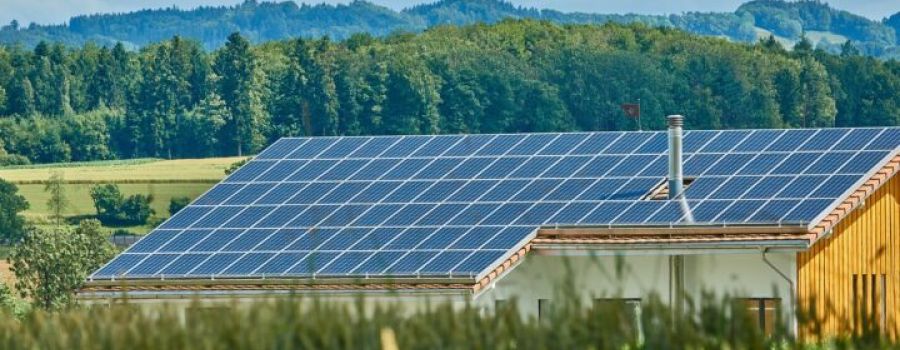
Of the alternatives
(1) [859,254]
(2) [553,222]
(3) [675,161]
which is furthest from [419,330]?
(3) [675,161]

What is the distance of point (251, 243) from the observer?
39.0 metres

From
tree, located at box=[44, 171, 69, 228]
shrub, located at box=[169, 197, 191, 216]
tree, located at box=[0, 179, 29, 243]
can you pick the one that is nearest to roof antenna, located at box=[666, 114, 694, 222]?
tree, located at box=[0, 179, 29, 243]

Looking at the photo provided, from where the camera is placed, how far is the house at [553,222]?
1391 inches

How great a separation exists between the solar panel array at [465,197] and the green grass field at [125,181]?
121 meters

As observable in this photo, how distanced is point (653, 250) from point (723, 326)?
19690 mm

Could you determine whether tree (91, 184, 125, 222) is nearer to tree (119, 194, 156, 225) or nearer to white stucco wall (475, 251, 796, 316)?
tree (119, 194, 156, 225)

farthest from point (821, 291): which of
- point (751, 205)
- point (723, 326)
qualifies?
point (723, 326)

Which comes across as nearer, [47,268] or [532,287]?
[532,287]

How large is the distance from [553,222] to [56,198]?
13365cm

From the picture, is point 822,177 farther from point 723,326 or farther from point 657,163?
point 723,326

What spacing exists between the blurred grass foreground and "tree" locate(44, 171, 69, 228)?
14962 cm

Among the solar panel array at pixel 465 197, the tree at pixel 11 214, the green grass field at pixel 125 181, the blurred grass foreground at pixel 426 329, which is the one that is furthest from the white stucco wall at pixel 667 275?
the green grass field at pixel 125 181

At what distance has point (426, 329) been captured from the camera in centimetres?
1603

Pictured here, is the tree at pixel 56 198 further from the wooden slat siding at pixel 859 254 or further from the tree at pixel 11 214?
the wooden slat siding at pixel 859 254
